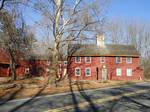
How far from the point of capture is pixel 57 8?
110 feet

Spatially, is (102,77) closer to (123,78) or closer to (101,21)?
(123,78)

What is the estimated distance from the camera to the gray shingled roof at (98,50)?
197ft

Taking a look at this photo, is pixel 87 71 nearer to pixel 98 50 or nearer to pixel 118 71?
pixel 98 50

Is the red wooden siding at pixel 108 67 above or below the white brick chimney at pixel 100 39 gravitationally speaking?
below

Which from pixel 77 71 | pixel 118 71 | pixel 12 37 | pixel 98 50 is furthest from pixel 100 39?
pixel 12 37

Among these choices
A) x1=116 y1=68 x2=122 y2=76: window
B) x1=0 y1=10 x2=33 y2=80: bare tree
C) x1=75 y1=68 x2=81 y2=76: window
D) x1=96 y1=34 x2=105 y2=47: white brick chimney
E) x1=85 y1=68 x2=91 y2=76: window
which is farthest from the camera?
x1=116 y1=68 x2=122 y2=76: window

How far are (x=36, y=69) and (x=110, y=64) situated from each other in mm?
14911

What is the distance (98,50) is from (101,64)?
9.36ft

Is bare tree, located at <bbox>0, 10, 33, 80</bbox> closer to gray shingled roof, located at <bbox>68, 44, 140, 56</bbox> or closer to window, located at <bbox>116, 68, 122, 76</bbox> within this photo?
gray shingled roof, located at <bbox>68, 44, 140, 56</bbox>

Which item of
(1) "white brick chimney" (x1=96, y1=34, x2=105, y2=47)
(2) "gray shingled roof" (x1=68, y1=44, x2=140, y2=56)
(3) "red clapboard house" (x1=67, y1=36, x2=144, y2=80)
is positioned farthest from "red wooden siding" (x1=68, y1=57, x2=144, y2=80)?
(1) "white brick chimney" (x1=96, y1=34, x2=105, y2=47)

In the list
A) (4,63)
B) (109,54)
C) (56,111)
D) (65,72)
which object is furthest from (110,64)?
(56,111)

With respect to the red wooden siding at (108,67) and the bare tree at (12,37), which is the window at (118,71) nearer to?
the red wooden siding at (108,67)

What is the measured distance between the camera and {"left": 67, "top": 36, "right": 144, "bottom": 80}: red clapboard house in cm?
5934

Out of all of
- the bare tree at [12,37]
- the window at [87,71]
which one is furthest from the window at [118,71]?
the bare tree at [12,37]
